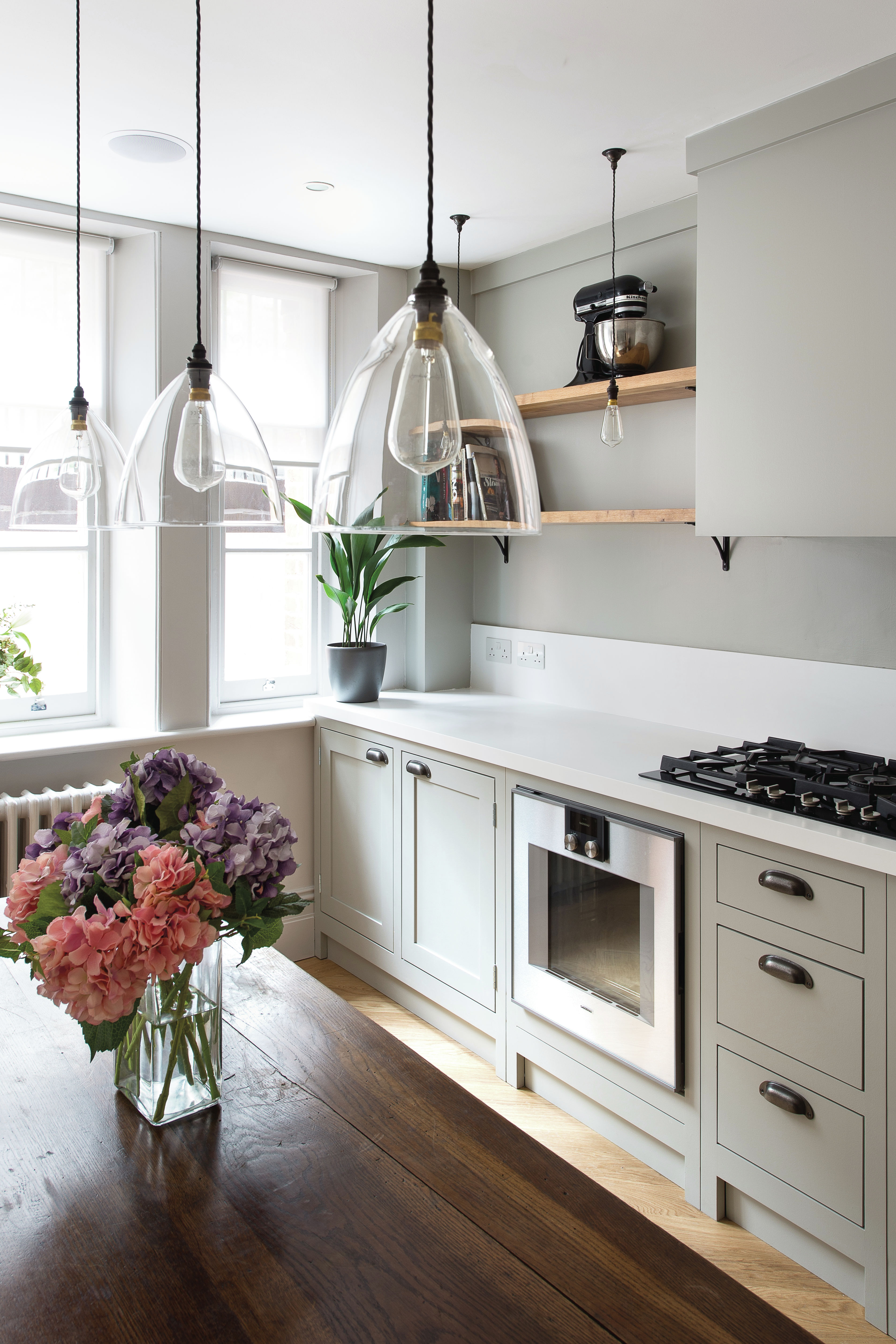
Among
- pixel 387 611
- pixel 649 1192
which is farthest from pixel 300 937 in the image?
pixel 649 1192

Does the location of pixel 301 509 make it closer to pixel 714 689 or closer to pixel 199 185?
pixel 714 689

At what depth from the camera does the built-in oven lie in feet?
7.01

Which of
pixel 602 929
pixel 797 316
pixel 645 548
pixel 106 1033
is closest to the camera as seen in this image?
pixel 106 1033

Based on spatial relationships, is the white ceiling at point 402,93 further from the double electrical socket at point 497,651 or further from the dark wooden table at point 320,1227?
the dark wooden table at point 320,1227

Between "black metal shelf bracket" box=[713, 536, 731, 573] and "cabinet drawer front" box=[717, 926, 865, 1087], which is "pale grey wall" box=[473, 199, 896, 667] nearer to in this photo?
"black metal shelf bracket" box=[713, 536, 731, 573]

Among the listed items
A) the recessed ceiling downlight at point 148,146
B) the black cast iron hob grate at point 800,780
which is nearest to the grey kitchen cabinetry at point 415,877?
the black cast iron hob grate at point 800,780

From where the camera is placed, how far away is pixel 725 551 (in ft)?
8.98

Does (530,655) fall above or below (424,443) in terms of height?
below

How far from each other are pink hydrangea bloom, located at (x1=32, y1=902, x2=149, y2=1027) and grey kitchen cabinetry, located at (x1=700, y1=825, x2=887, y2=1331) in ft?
4.39

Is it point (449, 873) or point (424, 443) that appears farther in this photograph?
point (449, 873)

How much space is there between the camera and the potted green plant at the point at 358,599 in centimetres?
338

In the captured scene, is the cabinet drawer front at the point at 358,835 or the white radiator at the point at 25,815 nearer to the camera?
the white radiator at the point at 25,815

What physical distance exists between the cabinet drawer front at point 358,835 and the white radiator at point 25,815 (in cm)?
81

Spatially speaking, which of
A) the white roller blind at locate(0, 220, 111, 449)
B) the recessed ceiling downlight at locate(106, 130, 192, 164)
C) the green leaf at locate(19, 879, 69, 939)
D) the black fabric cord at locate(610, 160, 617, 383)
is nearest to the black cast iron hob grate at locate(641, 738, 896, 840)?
the black fabric cord at locate(610, 160, 617, 383)
